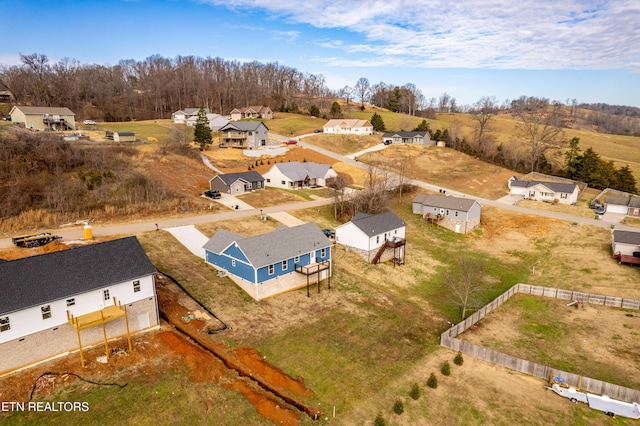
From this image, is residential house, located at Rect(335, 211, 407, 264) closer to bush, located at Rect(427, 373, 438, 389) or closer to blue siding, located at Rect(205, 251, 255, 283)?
blue siding, located at Rect(205, 251, 255, 283)

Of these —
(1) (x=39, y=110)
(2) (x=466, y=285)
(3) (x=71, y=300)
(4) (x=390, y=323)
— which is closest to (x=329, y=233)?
(4) (x=390, y=323)

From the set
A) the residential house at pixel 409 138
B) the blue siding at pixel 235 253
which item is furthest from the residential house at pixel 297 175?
the blue siding at pixel 235 253

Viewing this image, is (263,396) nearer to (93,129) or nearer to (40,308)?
(40,308)

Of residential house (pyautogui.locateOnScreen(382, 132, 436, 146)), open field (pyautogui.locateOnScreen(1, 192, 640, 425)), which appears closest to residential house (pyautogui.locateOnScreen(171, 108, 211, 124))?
residential house (pyautogui.locateOnScreen(382, 132, 436, 146))

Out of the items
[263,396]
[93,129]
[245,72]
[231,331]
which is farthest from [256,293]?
[245,72]

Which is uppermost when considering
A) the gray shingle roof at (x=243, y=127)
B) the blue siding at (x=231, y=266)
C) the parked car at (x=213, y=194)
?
the gray shingle roof at (x=243, y=127)

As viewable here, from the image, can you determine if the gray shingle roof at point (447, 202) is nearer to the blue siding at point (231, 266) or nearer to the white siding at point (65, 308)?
the blue siding at point (231, 266)
